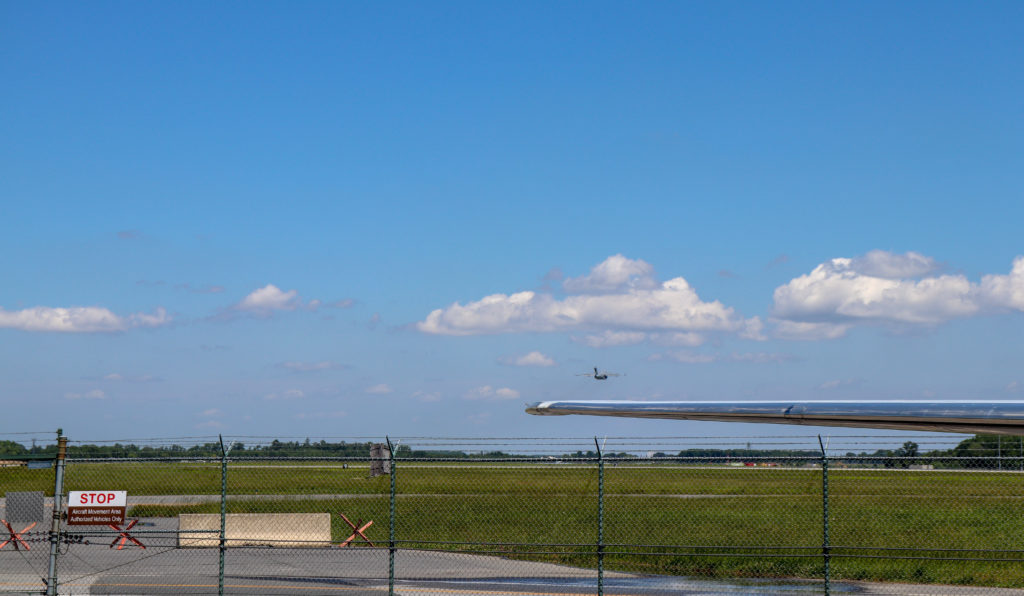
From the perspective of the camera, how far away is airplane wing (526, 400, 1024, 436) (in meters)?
6.87

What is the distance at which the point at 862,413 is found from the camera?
737 centimetres

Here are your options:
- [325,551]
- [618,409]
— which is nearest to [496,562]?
[325,551]

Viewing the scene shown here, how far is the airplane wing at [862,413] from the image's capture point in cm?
687

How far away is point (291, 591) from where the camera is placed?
1809cm

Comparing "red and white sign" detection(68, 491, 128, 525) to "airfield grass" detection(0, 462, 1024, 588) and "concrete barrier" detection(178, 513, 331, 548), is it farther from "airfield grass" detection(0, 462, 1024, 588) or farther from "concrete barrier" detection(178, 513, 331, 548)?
"concrete barrier" detection(178, 513, 331, 548)

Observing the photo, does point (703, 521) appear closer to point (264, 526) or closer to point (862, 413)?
point (264, 526)

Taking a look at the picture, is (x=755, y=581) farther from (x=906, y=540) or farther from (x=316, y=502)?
(x=316, y=502)

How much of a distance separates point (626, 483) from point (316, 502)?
19488 mm

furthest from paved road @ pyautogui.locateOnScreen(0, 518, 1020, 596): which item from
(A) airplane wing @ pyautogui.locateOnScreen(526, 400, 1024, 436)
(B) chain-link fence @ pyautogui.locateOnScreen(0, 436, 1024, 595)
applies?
(A) airplane wing @ pyautogui.locateOnScreen(526, 400, 1024, 436)

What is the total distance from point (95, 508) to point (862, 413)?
508 inches

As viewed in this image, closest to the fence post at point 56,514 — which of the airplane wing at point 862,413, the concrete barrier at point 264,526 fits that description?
the concrete barrier at point 264,526

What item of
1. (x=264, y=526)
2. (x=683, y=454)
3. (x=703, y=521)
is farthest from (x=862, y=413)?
(x=703, y=521)

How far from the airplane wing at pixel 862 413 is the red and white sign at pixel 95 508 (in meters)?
10.1

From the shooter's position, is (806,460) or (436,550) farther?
(436,550)
